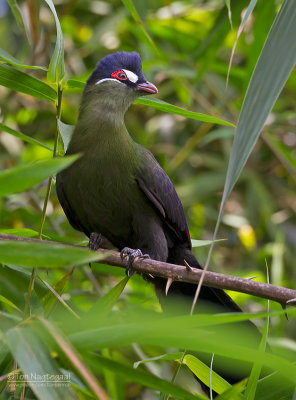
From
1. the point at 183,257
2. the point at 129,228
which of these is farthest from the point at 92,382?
the point at 183,257

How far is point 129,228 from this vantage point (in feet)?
9.91

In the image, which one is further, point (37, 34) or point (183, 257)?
point (37, 34)

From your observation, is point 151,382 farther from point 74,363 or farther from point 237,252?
point 237,252

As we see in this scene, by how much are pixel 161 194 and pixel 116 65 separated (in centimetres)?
73

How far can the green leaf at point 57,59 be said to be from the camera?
213cm

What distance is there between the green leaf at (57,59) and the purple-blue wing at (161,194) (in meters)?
0.82

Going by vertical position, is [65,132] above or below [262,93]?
below

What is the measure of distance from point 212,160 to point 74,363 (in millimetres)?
4230

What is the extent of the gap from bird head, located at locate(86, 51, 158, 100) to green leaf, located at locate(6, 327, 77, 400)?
5.54 ft

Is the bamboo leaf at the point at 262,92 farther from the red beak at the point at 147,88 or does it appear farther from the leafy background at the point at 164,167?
the red beak at the point at 147,88

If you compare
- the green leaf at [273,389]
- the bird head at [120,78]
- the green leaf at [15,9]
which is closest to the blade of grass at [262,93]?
the green leaf at [273,389]

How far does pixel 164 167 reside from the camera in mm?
4285

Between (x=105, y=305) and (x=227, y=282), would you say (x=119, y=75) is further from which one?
(x=227, y=282)

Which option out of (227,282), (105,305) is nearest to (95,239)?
(105,305)
